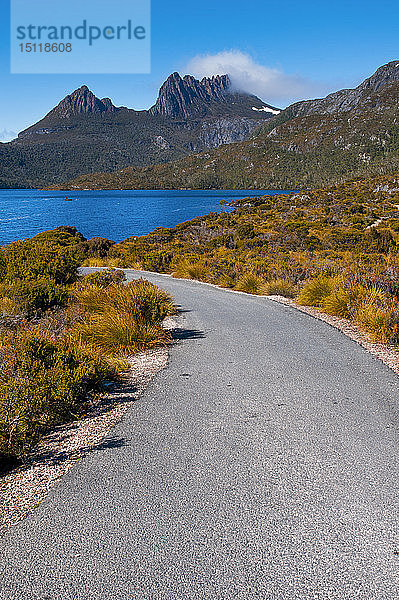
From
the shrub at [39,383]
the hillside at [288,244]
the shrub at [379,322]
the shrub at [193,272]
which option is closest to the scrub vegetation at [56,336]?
the shrub at [39,383]

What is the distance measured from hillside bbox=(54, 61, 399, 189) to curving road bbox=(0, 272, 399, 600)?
3525 inches

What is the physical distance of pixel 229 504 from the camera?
10.2 ft

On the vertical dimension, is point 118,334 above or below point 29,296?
below

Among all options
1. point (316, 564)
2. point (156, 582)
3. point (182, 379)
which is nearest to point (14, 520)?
point (156, 582)

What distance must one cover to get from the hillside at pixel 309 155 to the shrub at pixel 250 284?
261 feet

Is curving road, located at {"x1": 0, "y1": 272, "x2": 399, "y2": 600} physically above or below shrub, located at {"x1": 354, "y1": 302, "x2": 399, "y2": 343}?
below

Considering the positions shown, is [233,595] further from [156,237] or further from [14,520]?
[156,237]

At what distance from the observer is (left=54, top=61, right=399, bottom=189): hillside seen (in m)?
120

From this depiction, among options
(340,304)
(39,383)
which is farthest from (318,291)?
(39,383)

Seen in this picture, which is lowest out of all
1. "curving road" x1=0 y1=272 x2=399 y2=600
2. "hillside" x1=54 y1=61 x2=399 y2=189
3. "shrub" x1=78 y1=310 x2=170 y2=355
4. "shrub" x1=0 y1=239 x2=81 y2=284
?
"curving road" x1=0 y1=272 x2=399 y2=600

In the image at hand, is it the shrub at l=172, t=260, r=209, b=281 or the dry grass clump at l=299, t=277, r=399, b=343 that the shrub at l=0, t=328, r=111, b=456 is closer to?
the dry grass clump at l=299, t=277, r=399, b=343

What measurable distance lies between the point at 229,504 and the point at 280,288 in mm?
10837

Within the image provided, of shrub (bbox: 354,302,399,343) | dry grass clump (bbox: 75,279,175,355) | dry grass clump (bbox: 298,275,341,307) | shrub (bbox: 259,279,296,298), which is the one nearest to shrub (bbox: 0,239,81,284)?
dry grass clump (bbox: 75,279,175,355)

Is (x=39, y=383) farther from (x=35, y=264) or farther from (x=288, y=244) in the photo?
(x=288, y=244)
